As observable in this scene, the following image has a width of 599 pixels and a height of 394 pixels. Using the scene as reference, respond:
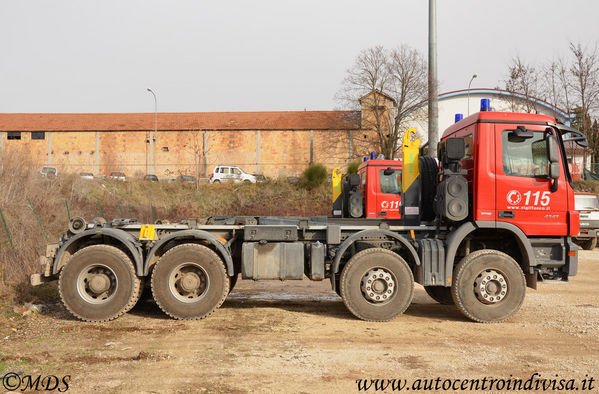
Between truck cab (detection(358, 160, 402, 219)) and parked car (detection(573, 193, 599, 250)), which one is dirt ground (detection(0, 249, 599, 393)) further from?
parked car (detection(573, 193, 599, 250))

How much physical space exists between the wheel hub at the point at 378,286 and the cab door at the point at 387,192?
6.41m

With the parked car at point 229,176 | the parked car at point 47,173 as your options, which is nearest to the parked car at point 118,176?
the parked car at point 229,176

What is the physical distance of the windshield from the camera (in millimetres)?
18938

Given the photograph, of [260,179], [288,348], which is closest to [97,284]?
[288,348]

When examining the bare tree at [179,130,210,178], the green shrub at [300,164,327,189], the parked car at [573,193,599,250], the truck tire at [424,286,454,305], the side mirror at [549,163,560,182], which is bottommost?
the truck tire at [424,286,454,305]

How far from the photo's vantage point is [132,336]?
6871 mm

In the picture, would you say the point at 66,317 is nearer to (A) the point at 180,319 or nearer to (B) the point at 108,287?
(B) the point at 108,287

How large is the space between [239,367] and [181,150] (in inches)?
1902

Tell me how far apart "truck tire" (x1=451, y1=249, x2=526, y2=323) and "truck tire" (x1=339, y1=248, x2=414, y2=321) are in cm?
80

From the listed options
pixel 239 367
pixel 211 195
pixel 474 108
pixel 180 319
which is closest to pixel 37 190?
pixel 180 319

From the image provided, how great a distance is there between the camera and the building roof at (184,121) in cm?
5206

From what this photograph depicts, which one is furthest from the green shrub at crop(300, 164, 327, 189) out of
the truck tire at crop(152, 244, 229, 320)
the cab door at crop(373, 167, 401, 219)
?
the truck tire at crop(152, 244, 229, 320)

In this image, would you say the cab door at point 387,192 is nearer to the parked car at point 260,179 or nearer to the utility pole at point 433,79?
the utility pole at point 433,79

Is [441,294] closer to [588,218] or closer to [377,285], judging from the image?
[377,285]
